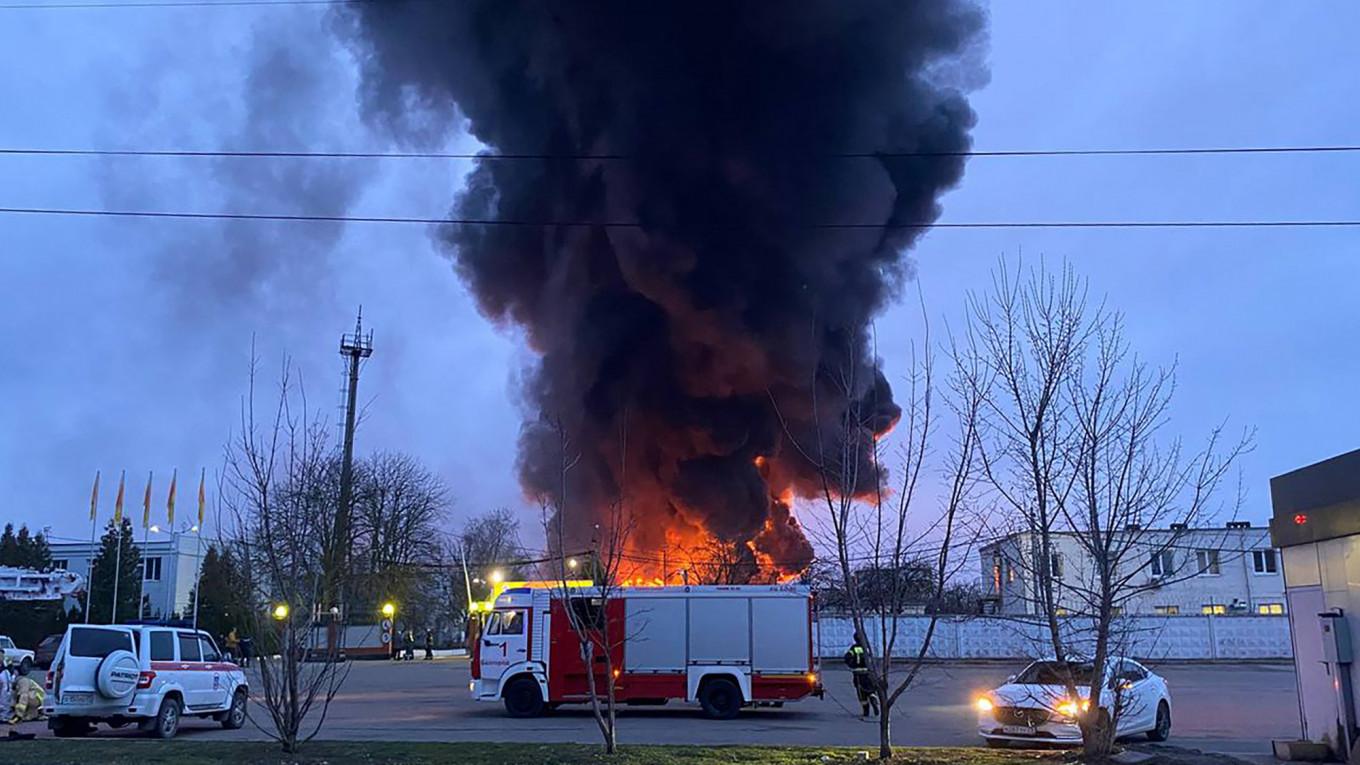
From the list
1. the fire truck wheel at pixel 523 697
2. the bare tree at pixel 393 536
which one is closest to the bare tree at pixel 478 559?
the bare tree at pixel 393 536

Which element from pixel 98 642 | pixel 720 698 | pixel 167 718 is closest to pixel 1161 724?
pixel 720 698

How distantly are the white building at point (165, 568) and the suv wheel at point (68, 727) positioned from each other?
56064 millimetres

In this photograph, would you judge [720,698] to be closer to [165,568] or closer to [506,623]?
[506,623]

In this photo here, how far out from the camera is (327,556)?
14.8m

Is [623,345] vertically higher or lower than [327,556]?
higher

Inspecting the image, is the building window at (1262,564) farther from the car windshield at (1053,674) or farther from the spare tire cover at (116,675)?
the spare tire cover at (116,675)

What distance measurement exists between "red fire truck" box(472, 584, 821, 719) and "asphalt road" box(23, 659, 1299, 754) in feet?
1.74

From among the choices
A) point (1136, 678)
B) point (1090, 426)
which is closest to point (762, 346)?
point (1136, 678)

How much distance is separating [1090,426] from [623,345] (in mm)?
30350

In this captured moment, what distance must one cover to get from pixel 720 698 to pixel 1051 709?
8434 millimetres

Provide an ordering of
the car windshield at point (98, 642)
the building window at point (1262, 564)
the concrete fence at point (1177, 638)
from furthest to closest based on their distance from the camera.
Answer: the building window at point (1262, 564) < the concrete fence at point (1177, 638) < the car windshield at point (98, 642)

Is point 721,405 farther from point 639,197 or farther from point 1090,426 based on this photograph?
point 1090,426

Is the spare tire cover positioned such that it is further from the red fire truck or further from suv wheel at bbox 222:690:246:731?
the red fire truck

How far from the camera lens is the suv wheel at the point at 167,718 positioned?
17422 millimetres
